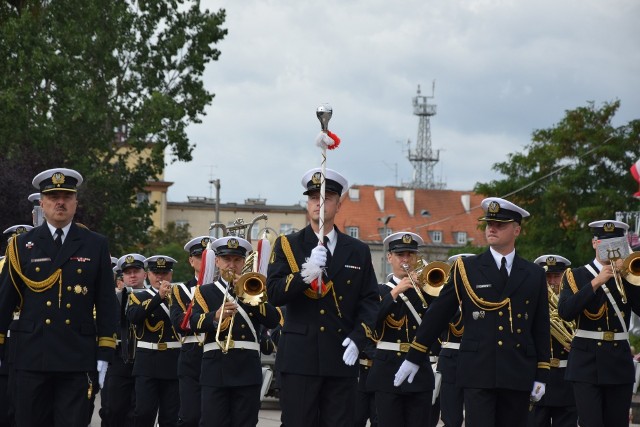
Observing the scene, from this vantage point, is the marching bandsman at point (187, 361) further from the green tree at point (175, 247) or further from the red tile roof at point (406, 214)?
the red tile roof at point (406, 214)

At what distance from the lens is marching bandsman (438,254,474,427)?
15273mm

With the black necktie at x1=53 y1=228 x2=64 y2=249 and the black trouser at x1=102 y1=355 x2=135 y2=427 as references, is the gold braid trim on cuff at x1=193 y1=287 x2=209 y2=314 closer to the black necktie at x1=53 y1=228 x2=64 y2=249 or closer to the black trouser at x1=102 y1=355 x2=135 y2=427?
the black trouser at x1=102 y1=355 x2=135 y2=427

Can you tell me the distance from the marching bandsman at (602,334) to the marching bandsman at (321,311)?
11.2 ft

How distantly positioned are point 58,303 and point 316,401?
2079 mm

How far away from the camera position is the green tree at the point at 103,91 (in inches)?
1768

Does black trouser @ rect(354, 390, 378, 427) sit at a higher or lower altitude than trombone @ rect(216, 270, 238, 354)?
lower

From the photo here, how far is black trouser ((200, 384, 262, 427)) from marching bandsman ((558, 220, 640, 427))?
3050 mm

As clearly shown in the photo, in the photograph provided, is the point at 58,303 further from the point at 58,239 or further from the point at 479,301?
the point at 479,301

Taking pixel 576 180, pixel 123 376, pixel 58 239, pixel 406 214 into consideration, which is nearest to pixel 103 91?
pixel 576 180

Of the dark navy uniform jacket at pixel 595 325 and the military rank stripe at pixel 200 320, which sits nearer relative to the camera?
the dark navy uniform jacket at pixel 595 325

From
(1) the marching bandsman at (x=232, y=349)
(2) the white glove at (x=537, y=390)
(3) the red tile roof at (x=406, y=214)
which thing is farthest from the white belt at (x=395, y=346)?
(3) the red tile roof at (x=406, y=214)

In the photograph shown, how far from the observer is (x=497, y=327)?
10.8m

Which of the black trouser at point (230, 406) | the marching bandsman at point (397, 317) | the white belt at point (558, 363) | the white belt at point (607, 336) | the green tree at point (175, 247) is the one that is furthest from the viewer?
the green tree at point (175, 247)

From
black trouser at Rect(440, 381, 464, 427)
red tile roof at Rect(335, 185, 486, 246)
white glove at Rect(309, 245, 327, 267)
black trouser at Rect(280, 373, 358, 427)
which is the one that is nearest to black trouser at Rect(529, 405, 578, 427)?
black trouser at Rect(440, 381, 464, 427)
